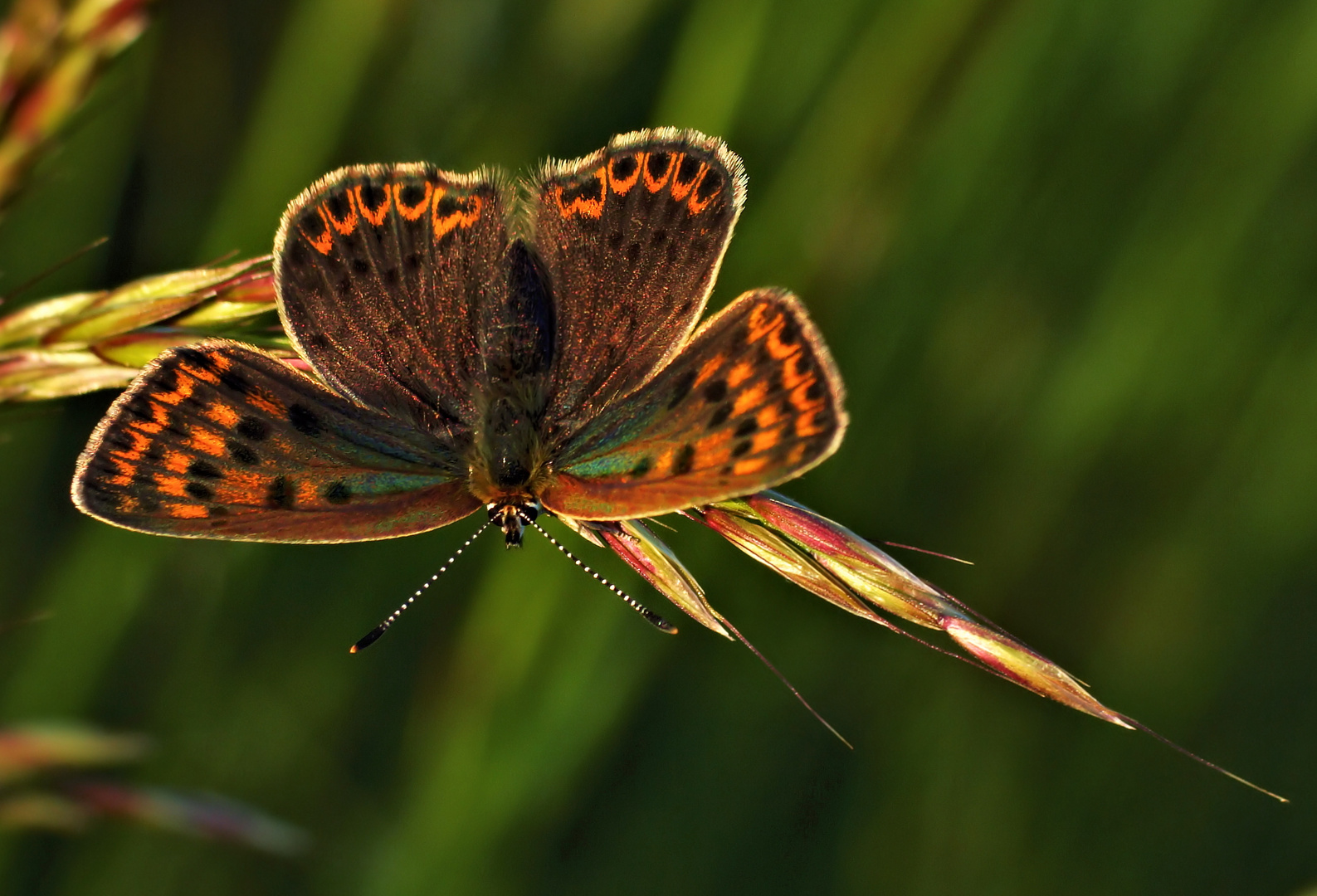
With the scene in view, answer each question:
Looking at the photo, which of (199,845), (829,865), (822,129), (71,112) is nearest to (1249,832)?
(829,865)

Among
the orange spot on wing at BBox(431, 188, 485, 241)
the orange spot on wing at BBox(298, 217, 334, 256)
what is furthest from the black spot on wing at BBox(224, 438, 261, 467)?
the orange spot on wing at BBox(431, 188, 485, 241)

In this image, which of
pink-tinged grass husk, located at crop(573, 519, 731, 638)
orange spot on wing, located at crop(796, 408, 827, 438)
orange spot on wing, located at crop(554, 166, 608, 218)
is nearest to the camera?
orange spot on wing, located at crop(796, 408, 827, 438)

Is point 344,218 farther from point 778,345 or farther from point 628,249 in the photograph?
point 778,345

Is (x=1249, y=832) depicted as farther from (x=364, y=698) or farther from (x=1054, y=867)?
(x=364, y=698)

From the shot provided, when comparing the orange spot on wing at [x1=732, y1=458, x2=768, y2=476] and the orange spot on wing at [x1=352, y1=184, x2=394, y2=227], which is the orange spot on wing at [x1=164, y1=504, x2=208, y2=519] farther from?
the orange spot on wing at [x1=732, y1=458, x2=768, y2=476]

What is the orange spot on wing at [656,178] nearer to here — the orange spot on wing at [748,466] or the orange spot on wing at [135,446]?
the orange spot on wing at [748,466]

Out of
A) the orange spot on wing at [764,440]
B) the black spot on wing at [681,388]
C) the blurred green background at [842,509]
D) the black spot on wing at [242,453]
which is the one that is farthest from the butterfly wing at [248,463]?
the blurred green background at [842,509]
